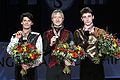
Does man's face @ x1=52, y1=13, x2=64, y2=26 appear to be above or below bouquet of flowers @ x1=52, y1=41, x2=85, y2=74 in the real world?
above

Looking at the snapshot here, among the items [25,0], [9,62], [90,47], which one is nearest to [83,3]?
[25,0]

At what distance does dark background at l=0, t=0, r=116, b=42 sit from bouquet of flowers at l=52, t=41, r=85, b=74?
8.83 feet

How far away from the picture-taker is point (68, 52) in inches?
244

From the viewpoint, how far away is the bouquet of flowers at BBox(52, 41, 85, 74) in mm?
6184

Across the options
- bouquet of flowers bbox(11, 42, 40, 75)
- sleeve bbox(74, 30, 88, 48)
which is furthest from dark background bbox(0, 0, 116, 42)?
bouquet of flowers bbox(11, 42, 40, 75)

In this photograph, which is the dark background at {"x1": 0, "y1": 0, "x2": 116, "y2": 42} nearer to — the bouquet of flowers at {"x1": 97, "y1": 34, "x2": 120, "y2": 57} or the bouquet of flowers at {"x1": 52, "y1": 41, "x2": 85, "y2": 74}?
the bouquet of flowers at {"x1": 97, "y1": 34, "x2": 120, "y2": 57}

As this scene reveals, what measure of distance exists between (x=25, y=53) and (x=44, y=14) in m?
2.86

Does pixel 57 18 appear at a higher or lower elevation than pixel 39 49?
higher

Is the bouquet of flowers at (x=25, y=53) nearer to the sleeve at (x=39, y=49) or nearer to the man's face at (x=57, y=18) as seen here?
the sleeve at (x=39, y=49)

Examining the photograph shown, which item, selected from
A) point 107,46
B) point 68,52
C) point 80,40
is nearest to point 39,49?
point 68,52

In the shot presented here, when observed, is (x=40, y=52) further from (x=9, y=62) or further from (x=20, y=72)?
(x=9, y=62)

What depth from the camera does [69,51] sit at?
244 inches

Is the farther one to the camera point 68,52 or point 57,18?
point 57,18

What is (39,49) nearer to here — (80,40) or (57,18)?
(57,18)
